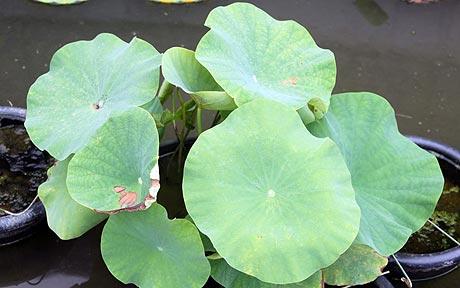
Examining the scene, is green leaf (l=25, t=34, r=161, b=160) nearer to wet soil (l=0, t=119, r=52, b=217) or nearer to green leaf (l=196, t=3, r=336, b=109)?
green leaf (l=196, t=3, r=336, b=109)

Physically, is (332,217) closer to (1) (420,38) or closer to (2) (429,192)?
(2) (429,192)

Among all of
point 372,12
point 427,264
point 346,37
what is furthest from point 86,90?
point 372,12

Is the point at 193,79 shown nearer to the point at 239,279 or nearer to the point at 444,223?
the point at 239,279

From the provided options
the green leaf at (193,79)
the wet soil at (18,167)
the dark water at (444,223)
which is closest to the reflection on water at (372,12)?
the dark water at (444,223)

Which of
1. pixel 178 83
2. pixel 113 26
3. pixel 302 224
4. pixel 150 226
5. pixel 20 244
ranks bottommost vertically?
pixel 20 244

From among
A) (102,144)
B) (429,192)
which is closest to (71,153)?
(102,144)

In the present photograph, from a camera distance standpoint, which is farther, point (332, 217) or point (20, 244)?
point (20, 244)

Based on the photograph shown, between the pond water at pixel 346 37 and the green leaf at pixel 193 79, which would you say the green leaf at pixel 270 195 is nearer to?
the green leaf at pixel 193 79
